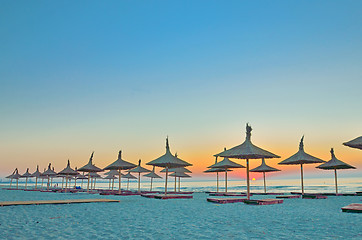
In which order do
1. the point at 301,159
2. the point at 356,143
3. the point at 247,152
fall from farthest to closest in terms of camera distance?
1. the point at 301,159
2. the point at 247,152
3. the point at 356,143

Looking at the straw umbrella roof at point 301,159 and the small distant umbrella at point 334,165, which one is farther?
the small distant umbrella at point 334,165

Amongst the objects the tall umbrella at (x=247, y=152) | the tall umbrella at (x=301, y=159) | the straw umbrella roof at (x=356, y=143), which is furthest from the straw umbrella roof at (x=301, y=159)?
the straw umbrella roof at (x=356, y=143)

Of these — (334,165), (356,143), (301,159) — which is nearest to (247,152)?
(356,143)

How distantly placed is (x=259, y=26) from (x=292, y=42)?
95.9 inches

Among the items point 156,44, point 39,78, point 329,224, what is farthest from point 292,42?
point 39,78

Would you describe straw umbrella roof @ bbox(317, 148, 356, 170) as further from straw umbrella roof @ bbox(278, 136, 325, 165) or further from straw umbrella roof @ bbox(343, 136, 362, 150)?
straw umbrella roof @ bbox(343, 136, 362, 150)

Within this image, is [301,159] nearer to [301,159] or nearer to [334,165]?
[301,159]

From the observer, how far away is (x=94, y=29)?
63.1 ft

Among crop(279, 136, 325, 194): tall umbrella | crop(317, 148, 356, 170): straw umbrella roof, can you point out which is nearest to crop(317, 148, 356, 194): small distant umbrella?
crop(317, 148, 356, 170): straw umbrella roof

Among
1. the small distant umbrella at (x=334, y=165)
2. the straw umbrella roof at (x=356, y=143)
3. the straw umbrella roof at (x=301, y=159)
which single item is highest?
the straw umbrella roof at (x=356, y=143)

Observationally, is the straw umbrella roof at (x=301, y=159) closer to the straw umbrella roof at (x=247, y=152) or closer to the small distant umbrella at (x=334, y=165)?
A: the small distant umbrella at (x=334, y=165)

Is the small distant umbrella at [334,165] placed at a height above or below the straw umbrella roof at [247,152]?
below

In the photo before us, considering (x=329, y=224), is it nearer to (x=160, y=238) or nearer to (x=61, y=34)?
(x=160, y=238)

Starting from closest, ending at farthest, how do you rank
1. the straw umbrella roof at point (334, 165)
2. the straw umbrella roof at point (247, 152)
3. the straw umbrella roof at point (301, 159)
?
the straw umbrella roof at point (247, 152)
the straw umbrella roof at point (301, 159)
the straw umbrella roof at point (334, 165)
